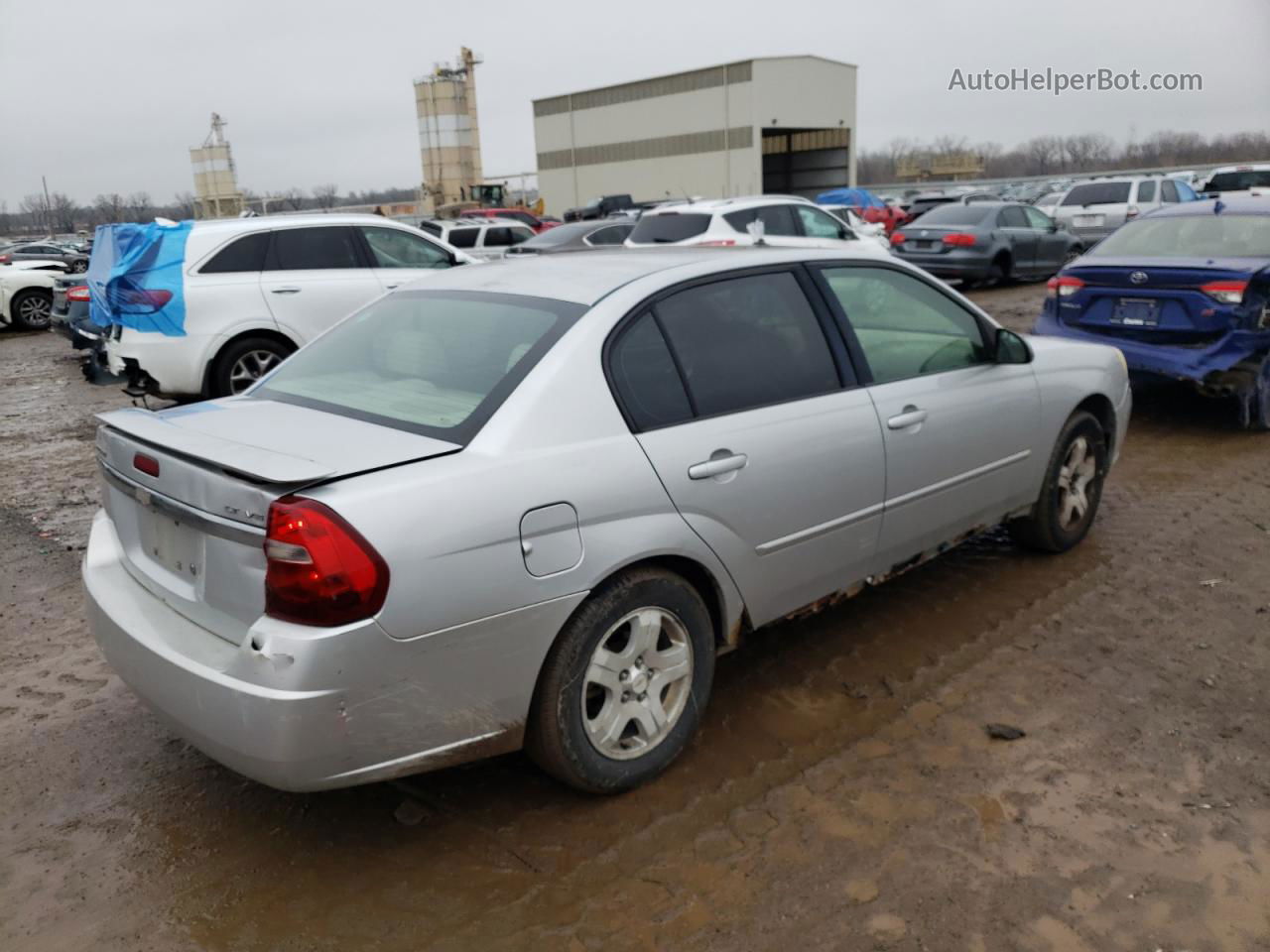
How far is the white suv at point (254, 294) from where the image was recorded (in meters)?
8.34

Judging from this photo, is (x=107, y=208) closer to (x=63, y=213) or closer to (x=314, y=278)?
(x=63, y=213)

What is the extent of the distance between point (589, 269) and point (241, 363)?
5.78m

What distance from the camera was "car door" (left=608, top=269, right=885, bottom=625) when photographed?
3268mm

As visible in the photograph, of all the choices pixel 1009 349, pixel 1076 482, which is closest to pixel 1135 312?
pixel 1076 482

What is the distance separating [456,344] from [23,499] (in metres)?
4.99

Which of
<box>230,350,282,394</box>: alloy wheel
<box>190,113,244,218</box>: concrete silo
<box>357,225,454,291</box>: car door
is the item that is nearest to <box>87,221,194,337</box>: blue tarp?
<box>230,350,282,394</box>: alloy wheel

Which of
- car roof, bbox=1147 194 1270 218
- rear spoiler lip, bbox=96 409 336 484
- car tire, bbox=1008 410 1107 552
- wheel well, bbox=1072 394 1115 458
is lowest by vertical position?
car tire, bbox=1008 410 1107 552

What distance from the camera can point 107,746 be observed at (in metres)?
3.65

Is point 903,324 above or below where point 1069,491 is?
above

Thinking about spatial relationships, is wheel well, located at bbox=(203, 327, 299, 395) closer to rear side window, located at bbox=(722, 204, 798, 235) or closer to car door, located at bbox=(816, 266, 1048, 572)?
car door, located at bbox=(816, 266, 1048, 572)

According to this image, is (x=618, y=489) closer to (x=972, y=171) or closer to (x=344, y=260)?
(x=344, y=260)

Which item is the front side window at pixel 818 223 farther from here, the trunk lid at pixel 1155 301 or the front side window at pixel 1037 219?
the trunk lid at pixel 1155 301

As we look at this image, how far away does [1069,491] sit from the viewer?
16.8 feet

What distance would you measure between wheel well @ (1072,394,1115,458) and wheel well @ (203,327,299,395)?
616cm
